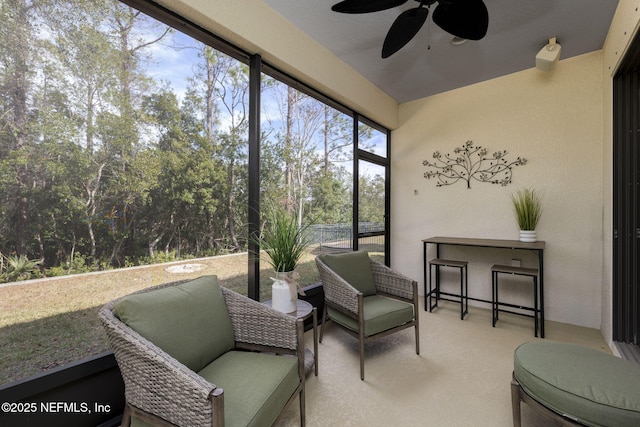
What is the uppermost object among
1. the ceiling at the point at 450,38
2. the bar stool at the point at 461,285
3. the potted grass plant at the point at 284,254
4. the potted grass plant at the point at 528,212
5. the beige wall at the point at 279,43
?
the ceiling at the point at 450,38

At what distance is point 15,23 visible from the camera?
1.34m

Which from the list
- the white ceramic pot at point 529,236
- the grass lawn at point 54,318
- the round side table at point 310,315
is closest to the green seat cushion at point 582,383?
the round side table at point 310,315

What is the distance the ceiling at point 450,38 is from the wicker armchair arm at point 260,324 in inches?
91.2

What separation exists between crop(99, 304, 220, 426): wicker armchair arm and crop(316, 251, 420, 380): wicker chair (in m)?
1.32

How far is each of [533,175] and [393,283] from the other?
2.23 meters

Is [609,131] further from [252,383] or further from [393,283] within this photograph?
[252,383]

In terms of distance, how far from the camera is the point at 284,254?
214 cm

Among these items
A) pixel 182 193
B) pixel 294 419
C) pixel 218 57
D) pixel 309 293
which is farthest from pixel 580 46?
pixel 294 419

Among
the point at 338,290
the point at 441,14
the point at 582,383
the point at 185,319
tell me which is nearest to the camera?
the point at 582,383

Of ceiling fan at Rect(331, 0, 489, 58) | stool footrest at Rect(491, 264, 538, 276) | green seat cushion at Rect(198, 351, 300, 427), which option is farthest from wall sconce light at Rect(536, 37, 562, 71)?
green seat cushion at Rect(198, 351, 300, 427)

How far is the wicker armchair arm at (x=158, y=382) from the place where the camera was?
3.45 feet

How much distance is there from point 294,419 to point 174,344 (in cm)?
89

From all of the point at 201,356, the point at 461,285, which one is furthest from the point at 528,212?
the point at 201,356

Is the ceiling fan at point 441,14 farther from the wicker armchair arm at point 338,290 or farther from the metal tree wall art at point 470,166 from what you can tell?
the metal tree wall art at point 470,166
